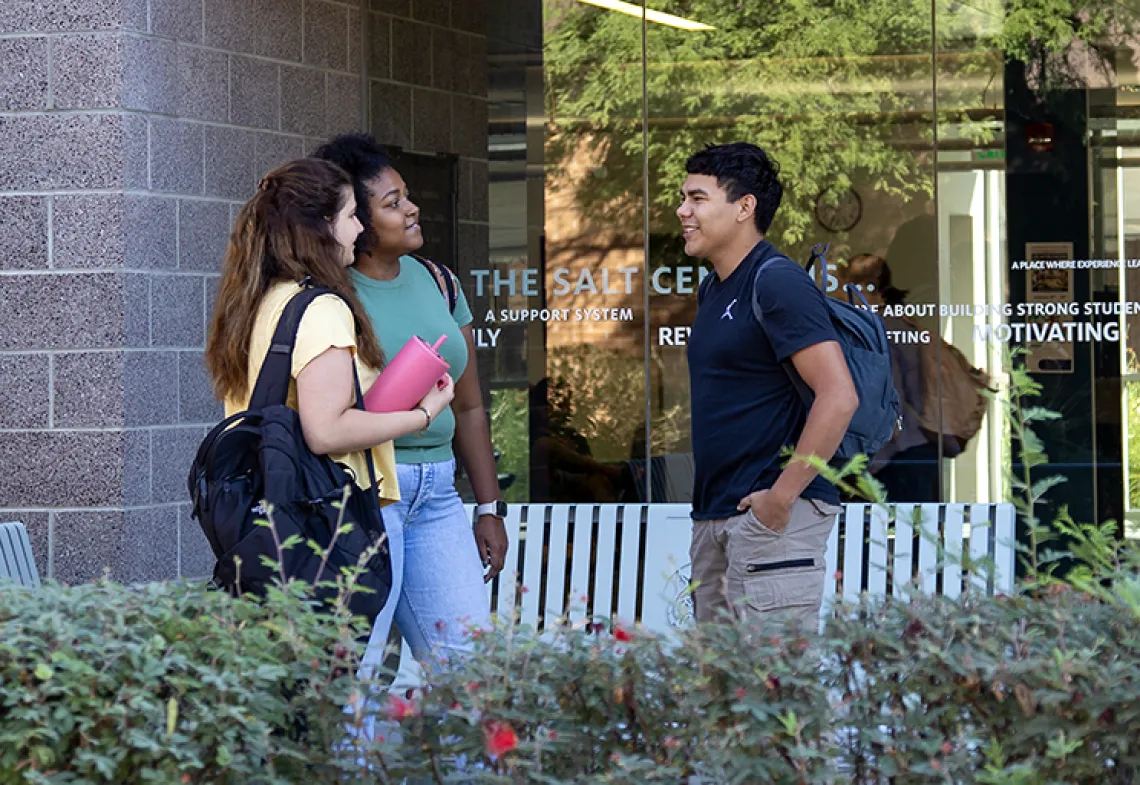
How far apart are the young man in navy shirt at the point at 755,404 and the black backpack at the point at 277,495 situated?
0.87m

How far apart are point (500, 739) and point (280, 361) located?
1682mm

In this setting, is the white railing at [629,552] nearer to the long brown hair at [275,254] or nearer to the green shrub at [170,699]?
the long brown hair at [275,254]

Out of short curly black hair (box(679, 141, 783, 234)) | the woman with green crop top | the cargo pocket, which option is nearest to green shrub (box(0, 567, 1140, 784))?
the cargo pocket

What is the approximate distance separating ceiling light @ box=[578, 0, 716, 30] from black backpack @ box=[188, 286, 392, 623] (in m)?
4.55

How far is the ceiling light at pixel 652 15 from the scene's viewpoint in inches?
321

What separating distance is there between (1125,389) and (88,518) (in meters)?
4.59

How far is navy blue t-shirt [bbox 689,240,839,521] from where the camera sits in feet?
13.7

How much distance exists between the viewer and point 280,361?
396 centimetres

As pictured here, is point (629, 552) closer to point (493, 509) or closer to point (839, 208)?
point (493, 509)

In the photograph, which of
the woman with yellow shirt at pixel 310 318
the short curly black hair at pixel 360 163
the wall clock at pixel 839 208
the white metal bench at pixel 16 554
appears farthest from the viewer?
the wall clock at pixel 839 208

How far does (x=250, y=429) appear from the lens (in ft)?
12.8

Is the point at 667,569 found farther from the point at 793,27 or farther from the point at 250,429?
the point at 793,27

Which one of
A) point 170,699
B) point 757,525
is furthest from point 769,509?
point 170,699

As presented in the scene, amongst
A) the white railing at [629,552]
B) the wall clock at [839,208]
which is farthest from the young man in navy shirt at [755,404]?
the wall clock at [839,208]
